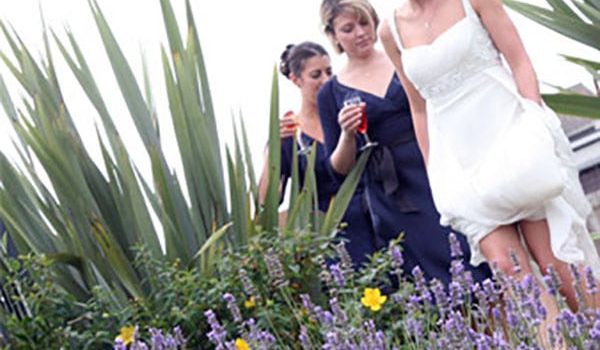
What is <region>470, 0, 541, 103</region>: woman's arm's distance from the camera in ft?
12.2

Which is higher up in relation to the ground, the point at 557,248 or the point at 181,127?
the point at 181,127

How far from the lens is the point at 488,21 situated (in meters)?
3.77

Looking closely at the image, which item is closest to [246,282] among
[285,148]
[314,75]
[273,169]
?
[273,169]

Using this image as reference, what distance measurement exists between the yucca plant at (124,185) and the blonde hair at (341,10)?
757 millimetres

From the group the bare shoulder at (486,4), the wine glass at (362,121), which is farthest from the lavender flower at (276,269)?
the wine glass at (362,121)

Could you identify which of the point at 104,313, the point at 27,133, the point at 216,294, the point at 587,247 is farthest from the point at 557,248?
the point at 27,133

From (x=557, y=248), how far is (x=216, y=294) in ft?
3.06

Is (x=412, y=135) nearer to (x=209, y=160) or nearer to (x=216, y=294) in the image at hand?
(x=209, y=160)

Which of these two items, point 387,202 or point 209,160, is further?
point 387,202

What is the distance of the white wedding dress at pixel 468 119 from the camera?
12.1ft

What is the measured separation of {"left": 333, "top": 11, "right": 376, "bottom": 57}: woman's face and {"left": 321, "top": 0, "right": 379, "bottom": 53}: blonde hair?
0.01 metres

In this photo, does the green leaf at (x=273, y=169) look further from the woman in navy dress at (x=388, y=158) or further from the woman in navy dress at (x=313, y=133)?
the woman in navy dress at (x=313, y=133)

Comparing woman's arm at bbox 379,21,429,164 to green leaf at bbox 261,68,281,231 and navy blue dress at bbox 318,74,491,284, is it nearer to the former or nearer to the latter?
green leaf at bbox 261,68,281,231

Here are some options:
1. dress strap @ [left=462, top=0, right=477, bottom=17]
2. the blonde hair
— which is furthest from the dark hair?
dress strap @ [left=462, top=0, right=477, bottom=17]
